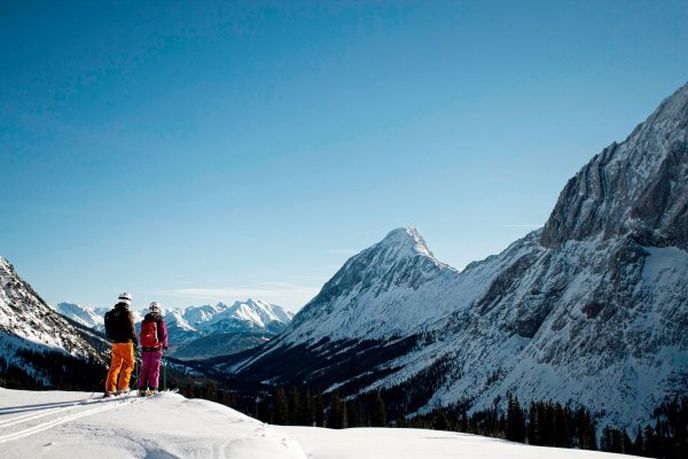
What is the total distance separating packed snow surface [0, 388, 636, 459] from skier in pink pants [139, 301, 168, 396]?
6.03ft

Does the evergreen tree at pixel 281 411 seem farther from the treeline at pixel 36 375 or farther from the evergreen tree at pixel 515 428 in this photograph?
the treeline at pixel 36 375

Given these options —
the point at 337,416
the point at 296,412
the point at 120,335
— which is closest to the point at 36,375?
the point at 296,412

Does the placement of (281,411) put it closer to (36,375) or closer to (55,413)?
(55,413)

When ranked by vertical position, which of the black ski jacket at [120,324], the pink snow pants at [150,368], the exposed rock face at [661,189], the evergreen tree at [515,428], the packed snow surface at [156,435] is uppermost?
the exposed rock face at [661,189]

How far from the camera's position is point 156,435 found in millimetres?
10727

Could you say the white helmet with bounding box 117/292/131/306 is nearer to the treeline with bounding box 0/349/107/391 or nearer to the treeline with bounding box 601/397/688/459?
the treeline with bounding box 601/397/688/459

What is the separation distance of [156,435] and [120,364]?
28.0 feet

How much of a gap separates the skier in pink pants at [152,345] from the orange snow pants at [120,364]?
0.51 meters

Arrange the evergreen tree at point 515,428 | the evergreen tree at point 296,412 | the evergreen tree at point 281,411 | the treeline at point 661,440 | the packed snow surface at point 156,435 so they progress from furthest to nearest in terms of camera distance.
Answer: the evergreen tree at point 296,412
the evergreen tree at point 281,411
the evergreen tree at point 515,428
the treeline at point 661,440
the packed snow surface at point 156,435

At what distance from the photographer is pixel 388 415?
196 meters

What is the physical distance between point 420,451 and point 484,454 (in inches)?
104

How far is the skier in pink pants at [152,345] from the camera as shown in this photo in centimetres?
1838

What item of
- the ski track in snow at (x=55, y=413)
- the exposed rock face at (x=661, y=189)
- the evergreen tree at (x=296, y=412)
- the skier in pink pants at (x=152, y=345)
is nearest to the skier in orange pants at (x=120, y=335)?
the skier in pink pants at (x=152, y=345)

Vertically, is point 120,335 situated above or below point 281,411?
above
